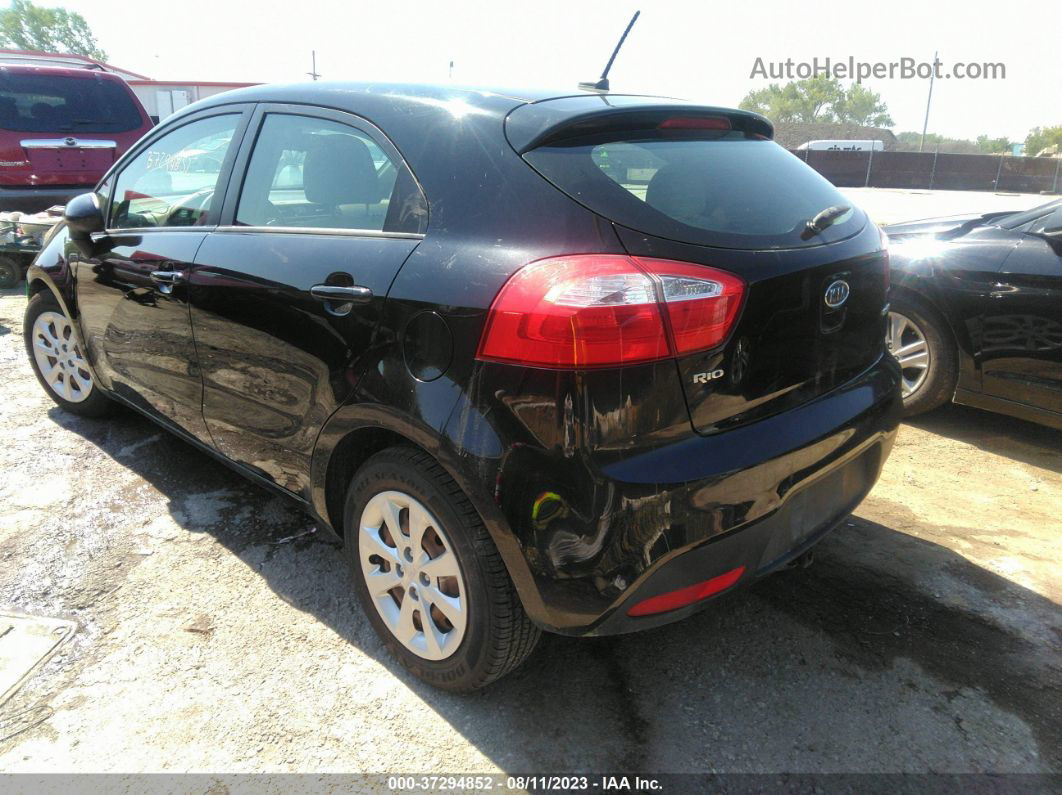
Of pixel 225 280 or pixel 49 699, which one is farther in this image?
pixel 225 280

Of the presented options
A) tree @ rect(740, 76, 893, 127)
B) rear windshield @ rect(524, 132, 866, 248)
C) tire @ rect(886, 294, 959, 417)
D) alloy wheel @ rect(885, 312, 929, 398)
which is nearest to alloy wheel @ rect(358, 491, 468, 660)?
rear windshield @ rect(524, 132, 866, 248)

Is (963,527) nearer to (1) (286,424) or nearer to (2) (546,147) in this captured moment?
(2) (546,147)

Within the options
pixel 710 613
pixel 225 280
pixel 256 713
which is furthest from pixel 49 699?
pixel 710 613

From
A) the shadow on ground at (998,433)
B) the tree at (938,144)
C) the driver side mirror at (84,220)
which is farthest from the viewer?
the tree at (938,144)

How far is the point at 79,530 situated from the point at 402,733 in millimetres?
1876

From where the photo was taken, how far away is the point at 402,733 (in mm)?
2109

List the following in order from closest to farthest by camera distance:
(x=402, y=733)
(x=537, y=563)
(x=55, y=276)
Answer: (x=537, y=563), (x=402, y=733), (x=55, y=276)

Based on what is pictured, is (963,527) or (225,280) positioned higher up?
(225,280)

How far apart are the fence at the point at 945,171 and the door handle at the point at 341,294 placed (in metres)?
33.8

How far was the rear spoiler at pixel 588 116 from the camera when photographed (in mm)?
1973

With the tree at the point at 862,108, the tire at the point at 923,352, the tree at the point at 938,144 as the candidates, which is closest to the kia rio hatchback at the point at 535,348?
the tire at the point at 923,352

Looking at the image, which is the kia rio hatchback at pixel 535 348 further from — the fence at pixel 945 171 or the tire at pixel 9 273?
the fence at pixel 945 171

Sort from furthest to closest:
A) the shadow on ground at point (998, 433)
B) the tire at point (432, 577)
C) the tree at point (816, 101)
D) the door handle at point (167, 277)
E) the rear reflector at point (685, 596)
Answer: the tree at point (816, 101), the shadow on ground at point (998, 433), the door handle at point (167, 277), the tire at point (432, 577), the rear reflector at point (685, 596)

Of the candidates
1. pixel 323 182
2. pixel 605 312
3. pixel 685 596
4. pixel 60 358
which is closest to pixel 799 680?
pixel 685 596
